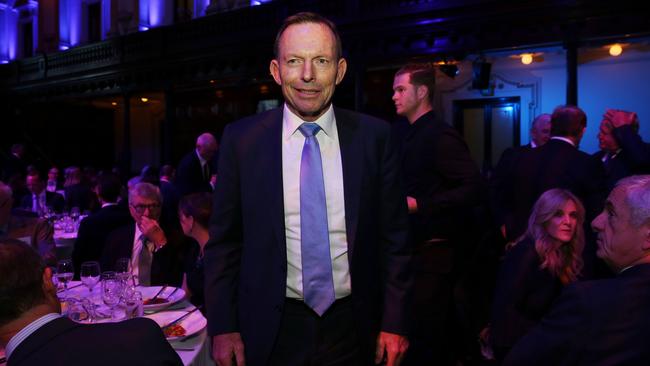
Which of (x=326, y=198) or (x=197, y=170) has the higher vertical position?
(x=197, y=170)

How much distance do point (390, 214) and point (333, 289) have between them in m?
0.28

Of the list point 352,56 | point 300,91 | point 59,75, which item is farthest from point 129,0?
point 300,91

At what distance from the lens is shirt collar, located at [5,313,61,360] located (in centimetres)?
131

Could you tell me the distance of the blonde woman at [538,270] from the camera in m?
2.74

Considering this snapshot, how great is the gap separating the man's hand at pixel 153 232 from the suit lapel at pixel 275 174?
2.02m

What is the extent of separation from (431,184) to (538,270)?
2.43 feet

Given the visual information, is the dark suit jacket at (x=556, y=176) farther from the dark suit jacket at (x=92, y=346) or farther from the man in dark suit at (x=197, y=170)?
the man in dark suit at (x=197, y=170)

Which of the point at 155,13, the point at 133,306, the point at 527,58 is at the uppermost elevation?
the point at 155,13

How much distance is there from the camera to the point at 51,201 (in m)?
6.56

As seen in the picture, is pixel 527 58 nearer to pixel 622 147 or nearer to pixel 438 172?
pixel 622 147

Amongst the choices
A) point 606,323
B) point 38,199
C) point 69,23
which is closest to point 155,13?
point 69,23

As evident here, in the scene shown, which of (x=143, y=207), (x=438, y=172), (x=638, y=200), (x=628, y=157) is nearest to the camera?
(x=638, y=200)

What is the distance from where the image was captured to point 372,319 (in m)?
1.52

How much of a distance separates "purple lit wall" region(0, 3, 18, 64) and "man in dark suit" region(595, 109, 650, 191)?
1973 centimetres
